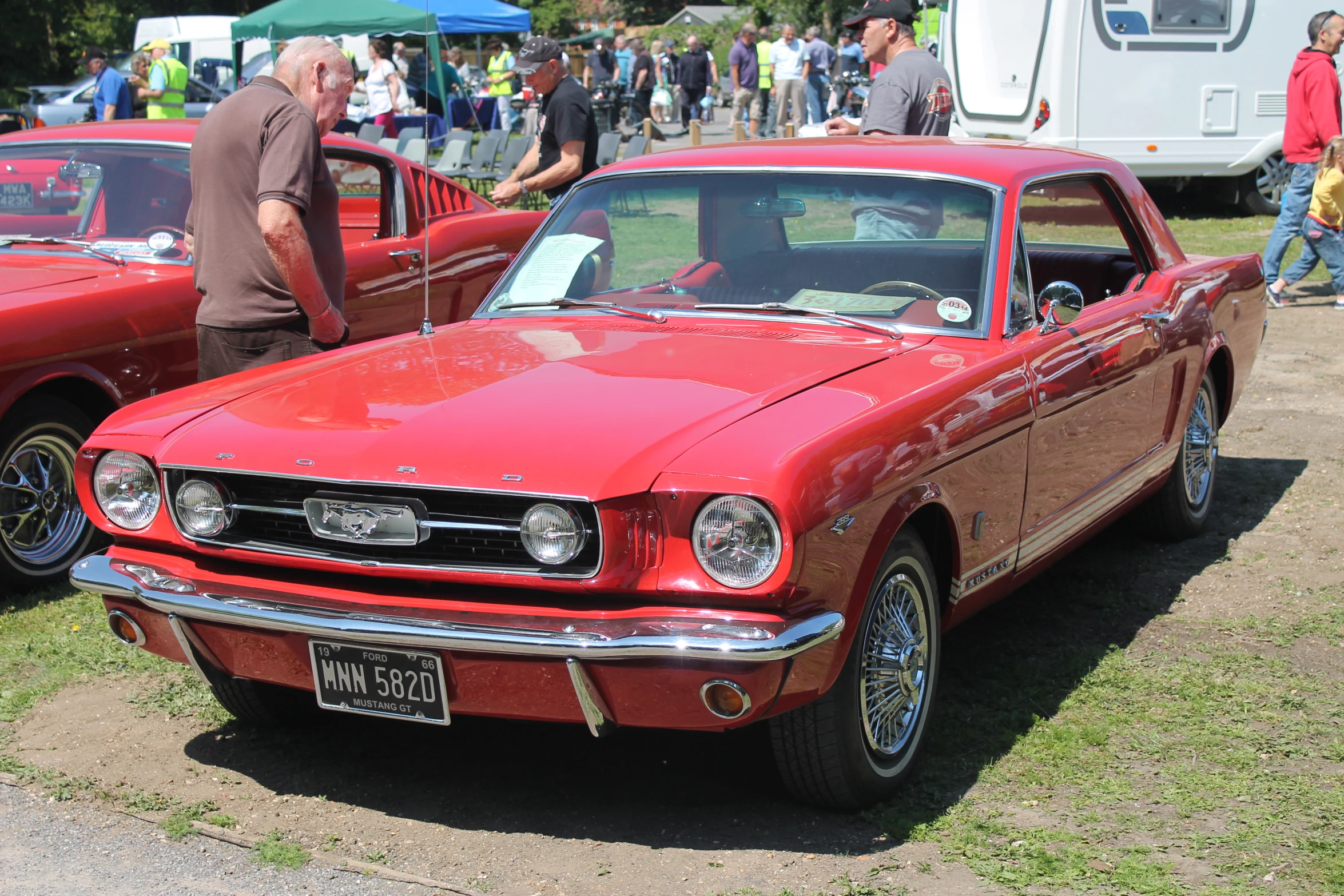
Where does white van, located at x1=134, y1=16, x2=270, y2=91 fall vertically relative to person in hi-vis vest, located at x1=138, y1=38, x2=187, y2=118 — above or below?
above

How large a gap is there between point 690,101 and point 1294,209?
60.0 feet

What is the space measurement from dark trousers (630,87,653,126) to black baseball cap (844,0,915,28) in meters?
21.3

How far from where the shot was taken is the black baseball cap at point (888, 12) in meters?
7.70

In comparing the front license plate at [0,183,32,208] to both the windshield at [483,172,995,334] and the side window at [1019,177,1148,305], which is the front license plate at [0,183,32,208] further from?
the side window at [1019,177,1148,305]

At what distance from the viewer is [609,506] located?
304cm

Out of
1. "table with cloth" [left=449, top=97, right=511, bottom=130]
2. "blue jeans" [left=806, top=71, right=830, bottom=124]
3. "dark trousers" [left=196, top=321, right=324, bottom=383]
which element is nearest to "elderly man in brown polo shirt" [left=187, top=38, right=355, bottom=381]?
"dark trousers" [left=196, top=321, right=324, bottom=383]

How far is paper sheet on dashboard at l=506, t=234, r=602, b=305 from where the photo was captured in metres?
4.67

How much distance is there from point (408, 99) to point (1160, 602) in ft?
65.4

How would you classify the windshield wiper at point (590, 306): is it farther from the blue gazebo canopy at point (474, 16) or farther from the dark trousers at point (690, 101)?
the dark trousers at point (690, 101)

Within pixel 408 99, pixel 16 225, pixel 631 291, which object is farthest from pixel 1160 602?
pixel 408 99

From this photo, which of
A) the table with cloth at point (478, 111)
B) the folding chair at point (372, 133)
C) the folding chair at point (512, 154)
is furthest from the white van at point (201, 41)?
the folding chair at point (512, 154)

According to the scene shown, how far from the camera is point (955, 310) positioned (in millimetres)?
4168

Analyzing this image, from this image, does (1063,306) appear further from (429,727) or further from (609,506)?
(429,727)

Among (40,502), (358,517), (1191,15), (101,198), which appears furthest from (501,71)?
(358,517)
